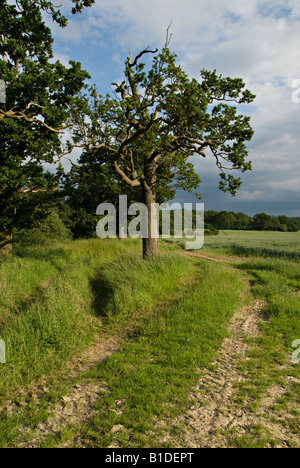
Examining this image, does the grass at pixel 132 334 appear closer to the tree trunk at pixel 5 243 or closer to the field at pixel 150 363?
the field at pixel 150 363

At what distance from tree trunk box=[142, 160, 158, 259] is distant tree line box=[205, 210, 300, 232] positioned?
37.7 meters

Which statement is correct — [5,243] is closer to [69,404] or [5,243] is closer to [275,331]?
[69,404]

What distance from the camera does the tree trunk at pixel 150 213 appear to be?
12477 millimetres

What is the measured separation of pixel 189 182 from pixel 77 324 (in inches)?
361

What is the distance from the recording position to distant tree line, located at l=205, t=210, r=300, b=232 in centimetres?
4614

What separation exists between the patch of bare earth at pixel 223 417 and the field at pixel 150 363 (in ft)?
0.05

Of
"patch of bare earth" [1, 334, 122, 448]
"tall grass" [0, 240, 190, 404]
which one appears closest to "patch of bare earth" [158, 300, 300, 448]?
"patch of bare earth" [1, 334, 122, 448]

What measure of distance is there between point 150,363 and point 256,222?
5219 centimetres

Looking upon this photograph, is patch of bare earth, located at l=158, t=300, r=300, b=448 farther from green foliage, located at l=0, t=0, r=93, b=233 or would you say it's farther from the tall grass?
green foliage, located at l=0, t=0, r=93, b=233

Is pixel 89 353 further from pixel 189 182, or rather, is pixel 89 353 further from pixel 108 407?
pixel 189 182

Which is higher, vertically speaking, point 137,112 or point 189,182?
point 137,112

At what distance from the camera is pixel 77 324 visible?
6875 millimetres

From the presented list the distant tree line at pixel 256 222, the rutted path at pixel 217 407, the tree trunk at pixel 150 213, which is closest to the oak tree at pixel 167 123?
the tree trunk at pixel 150 213
